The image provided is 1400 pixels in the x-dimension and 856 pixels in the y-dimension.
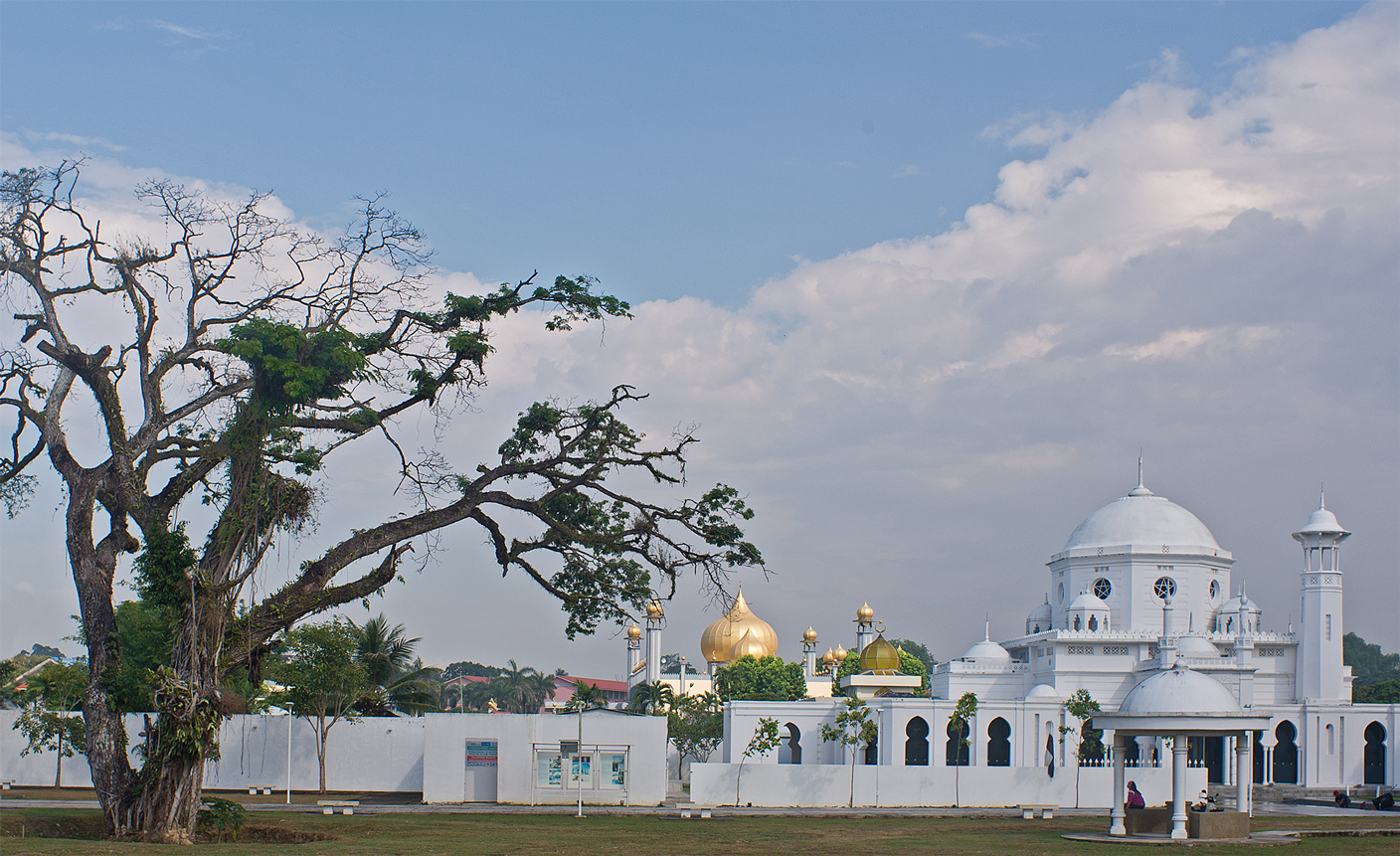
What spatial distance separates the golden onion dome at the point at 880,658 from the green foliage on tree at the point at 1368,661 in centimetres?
10838

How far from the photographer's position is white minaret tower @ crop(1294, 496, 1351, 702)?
67500 mm

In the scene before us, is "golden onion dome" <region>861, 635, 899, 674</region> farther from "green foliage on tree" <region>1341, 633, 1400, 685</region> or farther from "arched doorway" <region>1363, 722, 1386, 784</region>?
"green foliage on tree" <region>1341, 633, 1400, 685</region>

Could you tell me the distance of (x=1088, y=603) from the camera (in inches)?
2758

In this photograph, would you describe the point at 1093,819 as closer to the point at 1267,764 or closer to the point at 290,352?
the point at 290,352

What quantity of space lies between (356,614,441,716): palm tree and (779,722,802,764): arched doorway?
1837cm

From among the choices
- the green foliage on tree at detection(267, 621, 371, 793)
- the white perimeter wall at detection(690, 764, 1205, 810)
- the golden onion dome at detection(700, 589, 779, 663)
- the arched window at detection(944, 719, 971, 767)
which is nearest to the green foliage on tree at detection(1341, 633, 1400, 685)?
the golden onion dome at detection(700, 589, 779, 663)

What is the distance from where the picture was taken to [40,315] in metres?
23.5

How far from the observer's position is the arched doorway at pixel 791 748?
64.2m

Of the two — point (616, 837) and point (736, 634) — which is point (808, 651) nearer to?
point (736, 634)

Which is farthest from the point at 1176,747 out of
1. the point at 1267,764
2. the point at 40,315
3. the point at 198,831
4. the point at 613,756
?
the point at 1267,764

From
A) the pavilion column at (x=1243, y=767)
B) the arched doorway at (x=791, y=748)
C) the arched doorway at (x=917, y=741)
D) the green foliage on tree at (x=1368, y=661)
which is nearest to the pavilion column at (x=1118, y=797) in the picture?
the pavilion column at (x=1243, y=767)

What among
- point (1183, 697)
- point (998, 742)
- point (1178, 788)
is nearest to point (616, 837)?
point (1178, 788)

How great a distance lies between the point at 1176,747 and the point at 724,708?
37576 millimetres

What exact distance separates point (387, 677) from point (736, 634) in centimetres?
4567
